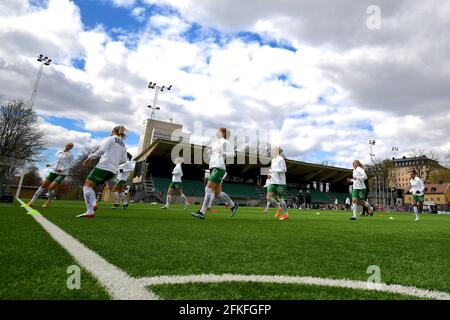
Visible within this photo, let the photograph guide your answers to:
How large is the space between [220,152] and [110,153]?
117 inches

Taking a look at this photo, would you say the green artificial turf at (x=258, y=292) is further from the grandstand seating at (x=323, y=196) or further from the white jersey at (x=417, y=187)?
the grandstand seating at (x=323, y=196)

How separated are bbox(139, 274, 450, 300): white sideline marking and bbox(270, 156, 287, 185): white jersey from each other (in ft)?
27.8

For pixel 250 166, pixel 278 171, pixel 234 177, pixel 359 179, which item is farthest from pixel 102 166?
pixel 234 177

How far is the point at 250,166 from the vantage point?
53.6 m

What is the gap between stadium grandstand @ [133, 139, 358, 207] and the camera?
Result: 149ft

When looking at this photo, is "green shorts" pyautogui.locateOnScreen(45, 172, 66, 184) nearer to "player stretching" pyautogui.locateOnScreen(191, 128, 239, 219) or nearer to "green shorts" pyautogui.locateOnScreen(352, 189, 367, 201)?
"player stretching" pyautogui.locateOnScreen(191, 128, 239, 219)

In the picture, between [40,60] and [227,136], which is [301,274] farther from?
[40,60]

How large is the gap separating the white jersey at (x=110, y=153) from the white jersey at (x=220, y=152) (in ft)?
8.57

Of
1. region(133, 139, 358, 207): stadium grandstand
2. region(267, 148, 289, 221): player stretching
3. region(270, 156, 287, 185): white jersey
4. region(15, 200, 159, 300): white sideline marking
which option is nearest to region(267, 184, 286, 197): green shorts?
region(267, 148, 289, 221): player stretching

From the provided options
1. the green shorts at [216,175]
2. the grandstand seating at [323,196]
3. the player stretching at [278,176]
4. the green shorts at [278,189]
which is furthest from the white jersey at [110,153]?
the grandstand seating at [323,196]

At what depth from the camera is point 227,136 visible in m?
8.97

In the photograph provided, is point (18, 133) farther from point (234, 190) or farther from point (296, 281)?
point (296, 281)
